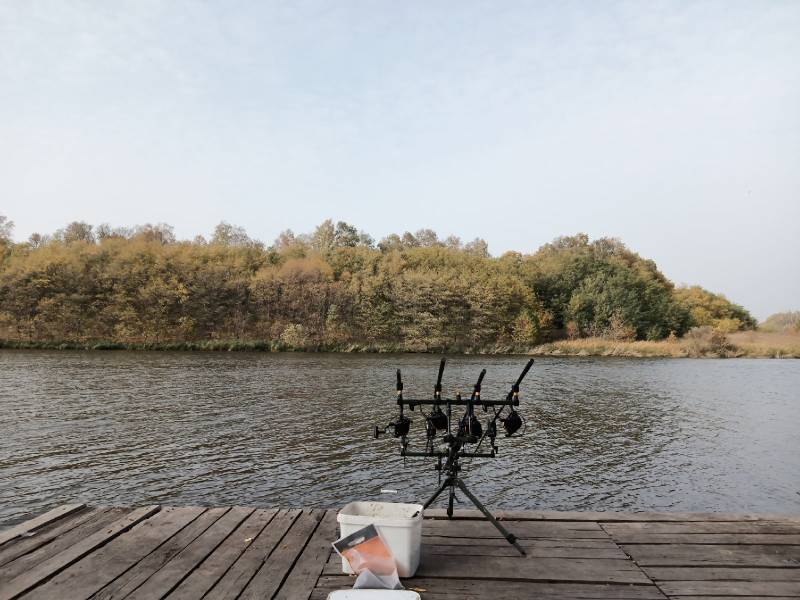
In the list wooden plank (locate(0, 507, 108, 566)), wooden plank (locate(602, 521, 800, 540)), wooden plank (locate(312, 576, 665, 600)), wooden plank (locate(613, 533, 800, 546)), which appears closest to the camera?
wooden plank (locate(312, 576, 665, 600))

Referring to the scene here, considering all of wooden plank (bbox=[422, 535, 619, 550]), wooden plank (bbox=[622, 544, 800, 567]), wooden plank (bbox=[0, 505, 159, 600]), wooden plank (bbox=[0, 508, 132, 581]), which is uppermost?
wooden plank (bbox=[422, 535, 619, 550])

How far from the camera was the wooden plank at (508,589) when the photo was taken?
371cm

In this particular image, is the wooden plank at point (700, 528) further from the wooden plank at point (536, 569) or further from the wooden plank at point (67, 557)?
the wooden plank at point (67, 557)

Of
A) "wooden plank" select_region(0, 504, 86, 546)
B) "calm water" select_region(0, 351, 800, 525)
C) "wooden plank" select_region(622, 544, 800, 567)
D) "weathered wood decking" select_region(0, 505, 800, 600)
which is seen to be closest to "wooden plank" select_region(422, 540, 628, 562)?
"weathered wood decking" select_region(0, 505, 800, 600)

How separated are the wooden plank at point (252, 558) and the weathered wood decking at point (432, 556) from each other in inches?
0.5

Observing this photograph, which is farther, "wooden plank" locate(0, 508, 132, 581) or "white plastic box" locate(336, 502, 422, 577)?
"wooden plank" locate(0, 508, 132, 581)

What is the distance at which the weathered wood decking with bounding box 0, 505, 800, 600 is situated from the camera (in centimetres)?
384

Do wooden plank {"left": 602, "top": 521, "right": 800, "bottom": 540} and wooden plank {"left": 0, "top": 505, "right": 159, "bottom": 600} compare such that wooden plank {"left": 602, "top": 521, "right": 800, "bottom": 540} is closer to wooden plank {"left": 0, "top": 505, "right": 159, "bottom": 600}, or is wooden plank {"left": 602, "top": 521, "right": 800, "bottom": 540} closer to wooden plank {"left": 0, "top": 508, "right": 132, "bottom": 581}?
wooden plank {"left": 0, "top": 505, "right": 159, "bottom": 600}

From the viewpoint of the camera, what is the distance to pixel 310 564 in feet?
13.9

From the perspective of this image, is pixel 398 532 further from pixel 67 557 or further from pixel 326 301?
pixel 326 301

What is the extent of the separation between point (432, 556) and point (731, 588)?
2057mm

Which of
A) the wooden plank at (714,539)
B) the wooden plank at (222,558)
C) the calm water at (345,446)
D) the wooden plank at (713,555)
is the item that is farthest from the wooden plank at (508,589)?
the calm water at (345,446)

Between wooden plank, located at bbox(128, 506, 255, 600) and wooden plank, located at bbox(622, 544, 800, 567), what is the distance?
3322 millimetres

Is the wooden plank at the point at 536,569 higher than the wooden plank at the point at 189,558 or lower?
higher
